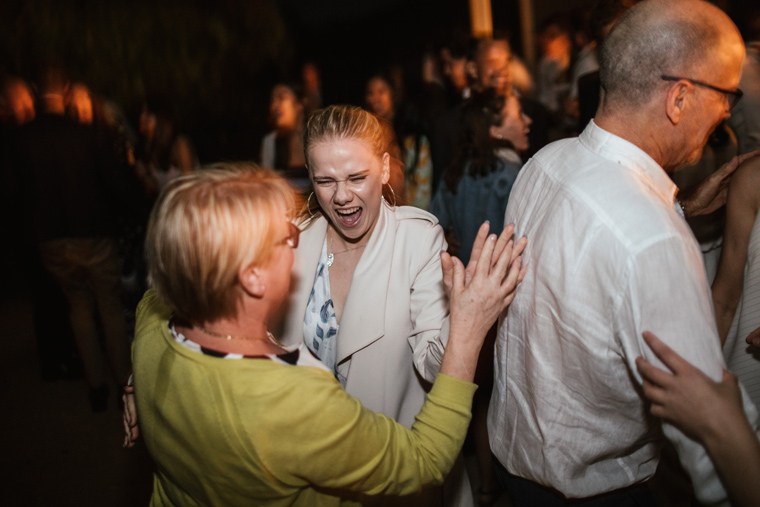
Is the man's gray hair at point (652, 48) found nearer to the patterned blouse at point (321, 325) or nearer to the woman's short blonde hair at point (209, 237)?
the woman's short blonde hair at point (209, 237)

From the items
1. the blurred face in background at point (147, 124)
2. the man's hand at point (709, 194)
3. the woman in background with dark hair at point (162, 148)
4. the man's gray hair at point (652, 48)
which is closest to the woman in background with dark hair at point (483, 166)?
the man's hand at point (709, 194)

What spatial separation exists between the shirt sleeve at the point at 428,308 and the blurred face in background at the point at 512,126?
142cm

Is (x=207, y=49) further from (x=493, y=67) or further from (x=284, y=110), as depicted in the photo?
(x=493, y=67)

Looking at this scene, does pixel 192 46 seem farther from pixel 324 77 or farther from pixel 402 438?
pixel 402 438

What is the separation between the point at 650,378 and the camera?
1.02 metres

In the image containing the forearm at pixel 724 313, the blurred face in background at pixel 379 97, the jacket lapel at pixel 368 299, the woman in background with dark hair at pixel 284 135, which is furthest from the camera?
the blurred face in background at pixel 379 97

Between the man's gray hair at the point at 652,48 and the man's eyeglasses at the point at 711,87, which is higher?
the man's gray hair at the point at 652,48

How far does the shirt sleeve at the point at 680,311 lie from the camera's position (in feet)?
3.27

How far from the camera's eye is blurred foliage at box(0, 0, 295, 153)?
19.9 ft

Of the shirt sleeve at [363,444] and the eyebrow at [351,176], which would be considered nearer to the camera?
the shirt sleeve at [363,444]

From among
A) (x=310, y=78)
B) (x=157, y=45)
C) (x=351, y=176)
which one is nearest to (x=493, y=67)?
(x=351, y=176)

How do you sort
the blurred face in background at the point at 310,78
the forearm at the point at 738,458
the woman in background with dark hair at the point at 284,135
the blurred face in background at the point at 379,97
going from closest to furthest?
the forearm at the point at 738,458 < the woman in background with dark hair at the point at 284,135 < the blurred face in background at the point at 379,97 < the blurred face in background at the point at 310,78

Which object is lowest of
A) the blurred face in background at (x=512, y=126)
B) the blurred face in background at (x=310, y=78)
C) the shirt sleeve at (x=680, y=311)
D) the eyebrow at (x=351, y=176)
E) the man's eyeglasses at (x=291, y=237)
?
the shirt sleeve at (x=680, y=311)

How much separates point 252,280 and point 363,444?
16.7 inches
